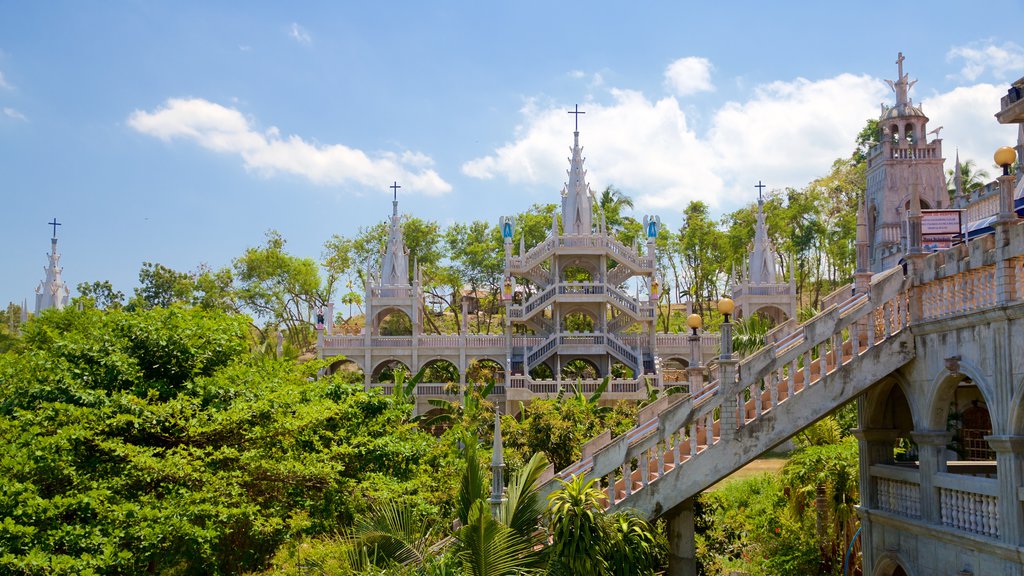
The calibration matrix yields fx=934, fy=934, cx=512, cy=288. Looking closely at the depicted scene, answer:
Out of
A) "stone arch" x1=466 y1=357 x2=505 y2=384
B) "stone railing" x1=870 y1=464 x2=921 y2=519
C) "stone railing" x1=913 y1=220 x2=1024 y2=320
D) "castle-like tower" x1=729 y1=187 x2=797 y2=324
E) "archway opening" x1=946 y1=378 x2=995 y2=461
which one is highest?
"castle-like tower" x1=729 y1=187 x2=797 y2=324

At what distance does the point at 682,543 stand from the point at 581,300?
31.4 meters

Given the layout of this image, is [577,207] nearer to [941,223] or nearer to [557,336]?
[557,336]

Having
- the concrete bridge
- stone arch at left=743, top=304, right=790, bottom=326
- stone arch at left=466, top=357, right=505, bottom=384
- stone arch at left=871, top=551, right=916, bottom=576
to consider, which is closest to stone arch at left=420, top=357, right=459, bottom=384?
stone arch at left=466, top=357, right=505, bottom=384

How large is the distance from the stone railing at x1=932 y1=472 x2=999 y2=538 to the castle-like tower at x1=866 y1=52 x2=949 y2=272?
21334 mm

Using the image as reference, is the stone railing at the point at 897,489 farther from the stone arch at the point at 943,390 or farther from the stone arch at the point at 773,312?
the stone arch at the point at 773,312

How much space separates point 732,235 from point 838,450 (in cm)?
4364

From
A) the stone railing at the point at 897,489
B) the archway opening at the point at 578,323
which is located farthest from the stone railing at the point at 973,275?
the archway opening at the point at 578,323

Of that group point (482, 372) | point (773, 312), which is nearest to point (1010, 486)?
point (773, 312)

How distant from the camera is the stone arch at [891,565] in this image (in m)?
14.1

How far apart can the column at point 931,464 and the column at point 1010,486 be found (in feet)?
4.97

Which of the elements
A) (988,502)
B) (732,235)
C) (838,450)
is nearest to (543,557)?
(988,502)

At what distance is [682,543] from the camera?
602 inches

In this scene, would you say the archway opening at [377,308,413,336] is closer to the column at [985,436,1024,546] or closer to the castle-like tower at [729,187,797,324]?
the castle-like tower at [729,187,797,324]

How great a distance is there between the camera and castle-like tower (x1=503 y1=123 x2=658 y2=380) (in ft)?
150
